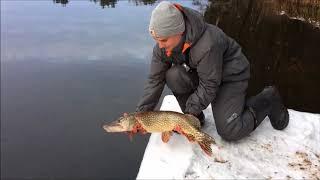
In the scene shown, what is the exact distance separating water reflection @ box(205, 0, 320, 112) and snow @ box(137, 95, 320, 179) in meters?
1.55

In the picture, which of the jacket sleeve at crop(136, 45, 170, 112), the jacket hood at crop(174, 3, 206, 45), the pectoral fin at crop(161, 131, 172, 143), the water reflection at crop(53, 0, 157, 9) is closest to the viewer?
the jacket hood at crop(174, 3, 206, 45)

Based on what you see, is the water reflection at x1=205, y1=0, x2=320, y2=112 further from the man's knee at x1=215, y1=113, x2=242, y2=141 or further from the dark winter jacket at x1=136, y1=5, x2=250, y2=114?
the dark winter jacket at x1=136, y1=5, x2=250, y2=114

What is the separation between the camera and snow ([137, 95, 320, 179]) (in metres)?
3.13

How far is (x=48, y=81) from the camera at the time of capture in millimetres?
5332

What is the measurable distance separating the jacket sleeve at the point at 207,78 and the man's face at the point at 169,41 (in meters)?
0.21

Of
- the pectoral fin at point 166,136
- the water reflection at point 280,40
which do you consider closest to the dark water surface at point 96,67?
the water reflection at point 280,40

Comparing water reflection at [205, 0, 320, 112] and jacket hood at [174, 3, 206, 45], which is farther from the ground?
jacket hood at [174, 3, 206, 45]

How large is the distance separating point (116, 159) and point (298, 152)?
1513mm

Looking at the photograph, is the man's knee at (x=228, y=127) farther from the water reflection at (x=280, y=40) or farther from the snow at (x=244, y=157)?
the water reflection at (x=280, y=40)

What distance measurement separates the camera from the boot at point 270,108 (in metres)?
3.64

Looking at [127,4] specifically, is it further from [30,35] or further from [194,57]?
[194,57]

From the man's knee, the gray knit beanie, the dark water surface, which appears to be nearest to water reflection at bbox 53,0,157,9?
the dark water surface

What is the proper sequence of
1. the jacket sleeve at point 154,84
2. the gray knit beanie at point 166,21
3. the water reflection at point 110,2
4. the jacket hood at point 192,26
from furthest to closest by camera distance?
the water reflection at point 110,2 < the jacket sleeve at point 154,84 < the jacket hood at point 192,26 < the gray knit beanie at point 166,21

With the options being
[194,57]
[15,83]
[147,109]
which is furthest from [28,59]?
[194,57]
